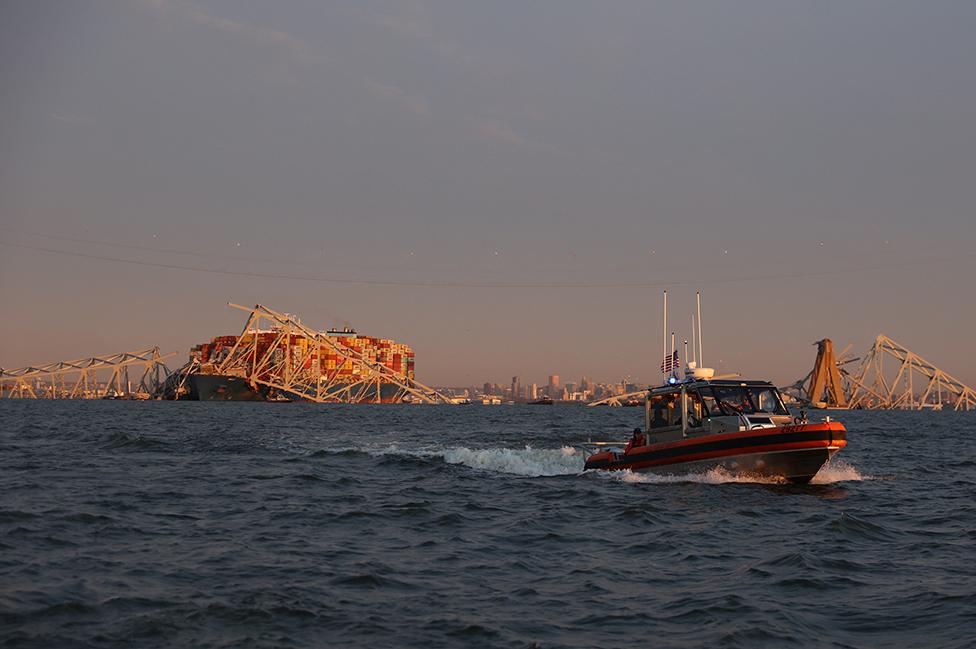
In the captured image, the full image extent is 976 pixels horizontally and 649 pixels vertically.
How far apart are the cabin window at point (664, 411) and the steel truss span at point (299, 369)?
13745 cm

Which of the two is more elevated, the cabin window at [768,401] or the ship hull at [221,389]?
the ship hull at [221,389]

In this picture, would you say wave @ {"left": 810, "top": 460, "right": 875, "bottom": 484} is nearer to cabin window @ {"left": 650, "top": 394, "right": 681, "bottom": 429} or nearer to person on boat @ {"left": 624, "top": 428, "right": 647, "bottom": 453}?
cabin window @ {"left": 650, "top": 394, "right": 681, "bottom": 429}

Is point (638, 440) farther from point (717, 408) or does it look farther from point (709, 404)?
point (717, 408)

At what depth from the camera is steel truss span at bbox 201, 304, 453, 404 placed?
16338cm

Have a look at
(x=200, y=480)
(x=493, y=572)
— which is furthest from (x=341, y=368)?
(x=493, y=572)

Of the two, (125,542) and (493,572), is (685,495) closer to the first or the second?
(493,572)

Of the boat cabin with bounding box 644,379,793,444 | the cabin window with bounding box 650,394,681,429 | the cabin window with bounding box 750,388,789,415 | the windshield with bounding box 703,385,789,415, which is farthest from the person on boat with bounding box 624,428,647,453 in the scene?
the cabin window with bounding box 750,388,789,415

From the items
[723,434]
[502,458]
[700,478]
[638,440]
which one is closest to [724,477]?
[700,478]

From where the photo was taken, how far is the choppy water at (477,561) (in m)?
9.45

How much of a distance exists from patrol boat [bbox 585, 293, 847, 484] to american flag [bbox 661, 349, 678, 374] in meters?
0.03

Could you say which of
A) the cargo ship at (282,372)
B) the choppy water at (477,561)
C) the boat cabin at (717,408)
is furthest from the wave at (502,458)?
the cargo ship at (282,372)

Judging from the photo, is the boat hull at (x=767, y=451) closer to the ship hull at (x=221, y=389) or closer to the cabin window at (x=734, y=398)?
the cabin window at (x=734, y=398)

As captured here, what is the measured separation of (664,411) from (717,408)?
1853mm

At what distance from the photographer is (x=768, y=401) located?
24.5m
